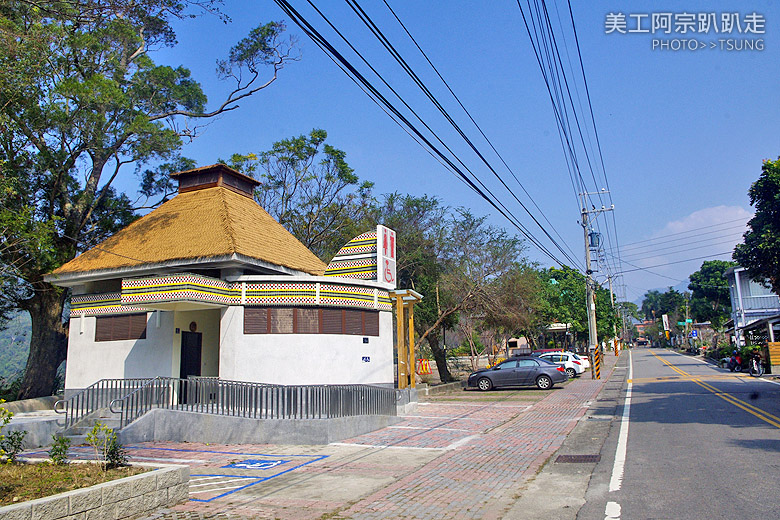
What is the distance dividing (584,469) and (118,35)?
24975 mm

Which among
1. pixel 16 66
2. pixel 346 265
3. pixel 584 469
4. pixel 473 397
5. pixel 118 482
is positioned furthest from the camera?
pixel 473 397

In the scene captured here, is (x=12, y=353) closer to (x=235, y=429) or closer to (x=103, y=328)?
(x=103, y=328)

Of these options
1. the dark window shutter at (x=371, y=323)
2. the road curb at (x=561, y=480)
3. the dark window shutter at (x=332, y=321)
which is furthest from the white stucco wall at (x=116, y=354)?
the road curb at (x=561, y=480)

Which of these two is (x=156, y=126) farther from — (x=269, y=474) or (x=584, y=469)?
(x=584, y=469)

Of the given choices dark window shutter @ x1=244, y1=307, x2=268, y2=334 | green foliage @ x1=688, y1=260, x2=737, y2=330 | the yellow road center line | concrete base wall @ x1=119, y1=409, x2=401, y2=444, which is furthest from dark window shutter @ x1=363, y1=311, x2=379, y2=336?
green foliage @ x1=688, y1=260, x2=737, y2=330

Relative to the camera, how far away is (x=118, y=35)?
2445 centimetres

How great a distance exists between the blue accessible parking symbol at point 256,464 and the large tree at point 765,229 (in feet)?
64.0

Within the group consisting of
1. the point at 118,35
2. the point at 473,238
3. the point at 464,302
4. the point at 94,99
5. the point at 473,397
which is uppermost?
the point at 118,35

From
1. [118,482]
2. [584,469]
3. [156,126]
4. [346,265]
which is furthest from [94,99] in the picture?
[584,469]

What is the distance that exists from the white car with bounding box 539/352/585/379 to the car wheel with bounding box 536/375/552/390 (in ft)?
25.9

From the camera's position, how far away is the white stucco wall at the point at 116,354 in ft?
58.3

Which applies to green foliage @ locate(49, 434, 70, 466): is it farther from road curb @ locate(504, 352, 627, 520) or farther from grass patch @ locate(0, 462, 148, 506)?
road curb @ locate(504, 352, 627, 520)

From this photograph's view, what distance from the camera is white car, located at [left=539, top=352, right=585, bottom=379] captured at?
34.2 meters

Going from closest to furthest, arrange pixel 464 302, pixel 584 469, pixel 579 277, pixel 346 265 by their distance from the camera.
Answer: pixel 584 469 < pixel 346 265 < pixel 464 302 < pixel 579 277
